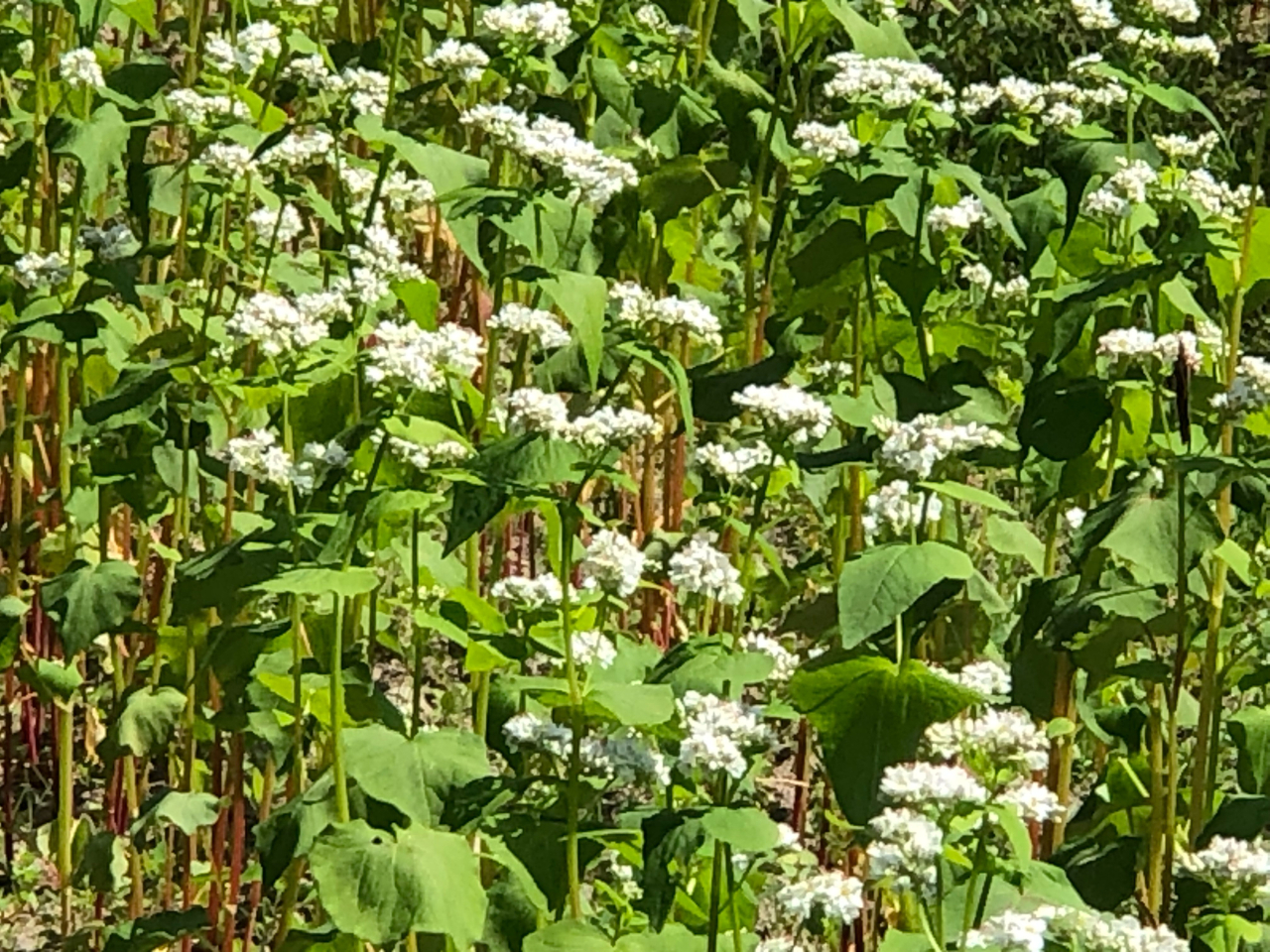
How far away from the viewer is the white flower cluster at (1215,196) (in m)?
2.23

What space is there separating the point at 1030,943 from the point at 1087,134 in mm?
1243

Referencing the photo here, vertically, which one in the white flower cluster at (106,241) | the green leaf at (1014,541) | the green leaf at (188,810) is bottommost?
the green leaf at (188,810)

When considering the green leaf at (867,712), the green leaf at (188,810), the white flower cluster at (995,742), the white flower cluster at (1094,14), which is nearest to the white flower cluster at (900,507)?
the green leaf at (867,712)

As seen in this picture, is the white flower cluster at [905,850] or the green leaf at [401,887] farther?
the green leaf at [401,887]

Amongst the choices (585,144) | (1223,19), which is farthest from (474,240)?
(1223,19)

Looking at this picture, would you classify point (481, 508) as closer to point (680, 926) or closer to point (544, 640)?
point (544, 640)

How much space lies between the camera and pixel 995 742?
1575 mm

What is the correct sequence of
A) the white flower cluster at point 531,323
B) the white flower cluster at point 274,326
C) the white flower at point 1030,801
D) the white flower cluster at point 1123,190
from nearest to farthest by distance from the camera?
the white flower at point 1030,801, the white flower cluster at point 274,326, the white flower cluster at point 531,323, the white flower cluster at point 1123,190

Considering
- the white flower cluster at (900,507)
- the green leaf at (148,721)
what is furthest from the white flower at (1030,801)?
the green leaf at (148,721)

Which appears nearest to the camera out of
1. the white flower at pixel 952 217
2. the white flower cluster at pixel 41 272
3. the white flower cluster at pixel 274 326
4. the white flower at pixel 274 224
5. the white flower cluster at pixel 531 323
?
the white flower cluster at pixel 274 326

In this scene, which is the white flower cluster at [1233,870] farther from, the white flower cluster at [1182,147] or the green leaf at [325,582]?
the white flower cluster at [1182,147]

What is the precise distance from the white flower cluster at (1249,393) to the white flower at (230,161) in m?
1.14

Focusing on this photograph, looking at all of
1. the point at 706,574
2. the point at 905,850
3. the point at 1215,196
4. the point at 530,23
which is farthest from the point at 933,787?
the point at 530,23

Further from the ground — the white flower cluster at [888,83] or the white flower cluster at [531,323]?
the white flower cluster at [888,83]
